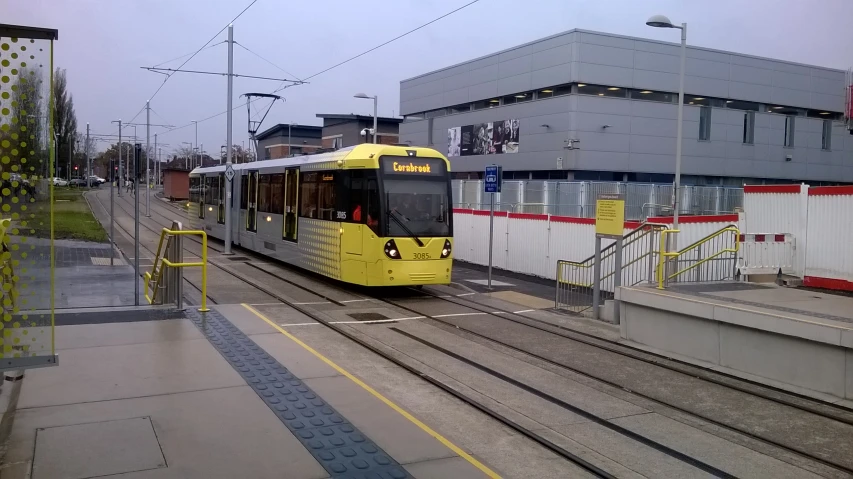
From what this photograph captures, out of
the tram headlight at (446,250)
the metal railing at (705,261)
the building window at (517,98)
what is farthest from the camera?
the building window at (517,98)

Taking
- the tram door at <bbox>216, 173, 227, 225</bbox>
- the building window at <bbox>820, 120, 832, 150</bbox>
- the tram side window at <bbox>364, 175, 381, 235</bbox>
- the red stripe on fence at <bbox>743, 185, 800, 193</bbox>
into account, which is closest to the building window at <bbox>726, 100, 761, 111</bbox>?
the building window at <bbox>820, 120, 832, 150</bbox>

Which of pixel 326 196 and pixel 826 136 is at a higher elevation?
pixel 826 136

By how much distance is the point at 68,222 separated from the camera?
1359 inches

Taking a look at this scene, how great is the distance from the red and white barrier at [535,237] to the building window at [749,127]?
936 inches

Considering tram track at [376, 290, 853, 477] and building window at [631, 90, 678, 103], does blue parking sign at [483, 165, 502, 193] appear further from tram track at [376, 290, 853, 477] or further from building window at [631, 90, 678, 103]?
building window at [631, 90, 678, 103]

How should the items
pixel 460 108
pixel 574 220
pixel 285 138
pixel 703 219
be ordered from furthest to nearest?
pixel 285 138 < pixel 460 108 < pixel 574 220 < pixel 703 219

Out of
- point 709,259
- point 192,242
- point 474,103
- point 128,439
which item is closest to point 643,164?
point 474,103

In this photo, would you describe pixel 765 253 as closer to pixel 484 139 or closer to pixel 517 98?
pixel 517 98

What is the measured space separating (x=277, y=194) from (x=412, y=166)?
21.1 feet

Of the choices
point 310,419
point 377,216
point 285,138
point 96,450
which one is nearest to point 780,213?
point 377,216

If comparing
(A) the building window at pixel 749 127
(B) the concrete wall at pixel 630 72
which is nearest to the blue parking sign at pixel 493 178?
(B) the concrete wall at pixel 630 72

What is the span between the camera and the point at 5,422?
20.7ft

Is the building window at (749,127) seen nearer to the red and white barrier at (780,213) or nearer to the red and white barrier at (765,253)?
the red and white barrier at (780,213)

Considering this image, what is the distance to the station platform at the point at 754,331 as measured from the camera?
354 inches
